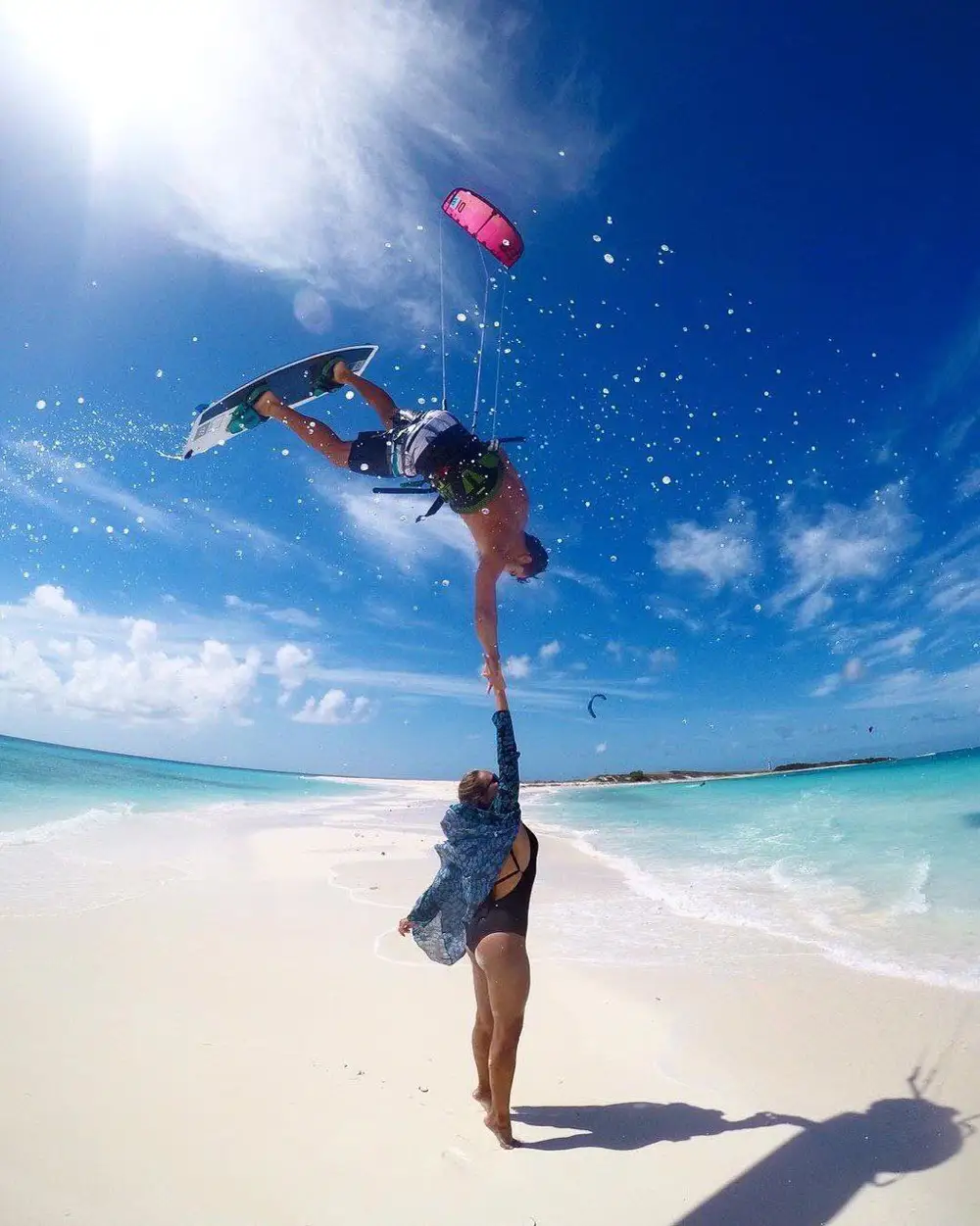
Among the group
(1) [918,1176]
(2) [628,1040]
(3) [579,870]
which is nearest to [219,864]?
(3) [579,870]


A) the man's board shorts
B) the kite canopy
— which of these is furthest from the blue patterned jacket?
the kite canopy

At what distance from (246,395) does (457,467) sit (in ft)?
8.42

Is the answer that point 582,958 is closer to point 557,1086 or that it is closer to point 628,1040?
point 628,1040

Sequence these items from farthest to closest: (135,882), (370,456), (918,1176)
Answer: (135,882) → (370,456) → (918,1176)

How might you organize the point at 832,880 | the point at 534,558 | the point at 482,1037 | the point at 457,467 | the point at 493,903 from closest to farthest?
the point at 493,903 → the point at 482,1037 → the point at 457,467 → the point at 534,558 → the point at 832,880

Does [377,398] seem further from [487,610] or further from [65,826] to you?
[65,826]

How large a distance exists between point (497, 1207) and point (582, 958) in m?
3.81

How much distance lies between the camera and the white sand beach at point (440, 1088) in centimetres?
288

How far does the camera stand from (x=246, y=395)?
18.3 feet

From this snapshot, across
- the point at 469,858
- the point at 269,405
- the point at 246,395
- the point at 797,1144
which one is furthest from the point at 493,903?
the point at 246,395

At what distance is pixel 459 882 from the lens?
3314 millimetres

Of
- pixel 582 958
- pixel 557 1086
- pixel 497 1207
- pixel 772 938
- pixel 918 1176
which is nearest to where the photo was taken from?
pixel 497 1207

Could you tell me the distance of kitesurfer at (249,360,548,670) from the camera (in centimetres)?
412

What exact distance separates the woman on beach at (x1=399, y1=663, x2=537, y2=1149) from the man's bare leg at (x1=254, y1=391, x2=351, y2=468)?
7.76 feet
